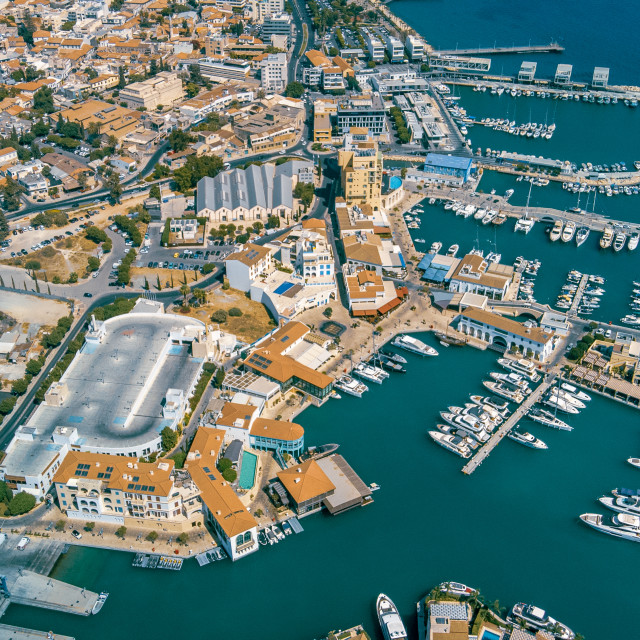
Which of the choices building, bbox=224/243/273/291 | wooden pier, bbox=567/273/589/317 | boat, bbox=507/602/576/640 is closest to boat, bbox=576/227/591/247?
wooden pier, bbox=567/273/589/317

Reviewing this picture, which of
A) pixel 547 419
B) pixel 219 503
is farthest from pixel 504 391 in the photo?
pixel 219 503

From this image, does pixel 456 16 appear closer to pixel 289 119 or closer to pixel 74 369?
pixel 289 119

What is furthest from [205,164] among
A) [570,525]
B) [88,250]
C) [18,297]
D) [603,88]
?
[603,88]

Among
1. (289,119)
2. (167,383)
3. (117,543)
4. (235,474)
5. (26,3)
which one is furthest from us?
(26,3)

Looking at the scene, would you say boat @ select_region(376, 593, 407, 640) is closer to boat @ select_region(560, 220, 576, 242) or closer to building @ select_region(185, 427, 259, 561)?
building @ select_region(185, 427, 259, 561)

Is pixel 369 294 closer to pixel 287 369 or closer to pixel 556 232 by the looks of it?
pixel 287 369

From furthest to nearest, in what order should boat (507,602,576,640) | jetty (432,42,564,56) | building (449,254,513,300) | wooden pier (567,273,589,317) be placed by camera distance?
jetty (432,42,564,56) → building (449,254,513,300) → wooden pier (567,273,589,317) → boat (507,602,576,640)
